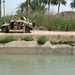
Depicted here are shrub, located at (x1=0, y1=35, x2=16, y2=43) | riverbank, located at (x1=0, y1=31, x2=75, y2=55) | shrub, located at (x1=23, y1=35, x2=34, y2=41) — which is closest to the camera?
riverbank, located at (x1=0, y1=31, x2=75, y2=55)

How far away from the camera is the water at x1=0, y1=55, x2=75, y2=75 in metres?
14.7

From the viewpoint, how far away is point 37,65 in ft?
54.9

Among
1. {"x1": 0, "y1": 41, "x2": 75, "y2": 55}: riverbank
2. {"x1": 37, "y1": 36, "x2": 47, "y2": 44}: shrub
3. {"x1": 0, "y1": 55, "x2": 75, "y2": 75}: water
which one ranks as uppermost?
{"x1": 37, "y1": 36, "x2": 47, "y2": 44}: shrub

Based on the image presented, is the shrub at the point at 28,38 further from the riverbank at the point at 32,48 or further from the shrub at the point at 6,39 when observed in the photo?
the shrub at the point at 6,39

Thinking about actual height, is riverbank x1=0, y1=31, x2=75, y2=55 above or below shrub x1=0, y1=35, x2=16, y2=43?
below

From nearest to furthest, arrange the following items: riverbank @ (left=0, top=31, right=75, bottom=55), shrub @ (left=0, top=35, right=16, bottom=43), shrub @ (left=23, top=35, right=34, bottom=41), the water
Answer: the water
riverbank @ (left=0, top=31, right=75, bottom=55)
shrub @ (left=0, top=35, right=16, bottom=43)
shrub @ (left=23, top=35, right=34, bottom=41)

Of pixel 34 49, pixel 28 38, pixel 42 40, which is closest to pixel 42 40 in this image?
pixel 42 40

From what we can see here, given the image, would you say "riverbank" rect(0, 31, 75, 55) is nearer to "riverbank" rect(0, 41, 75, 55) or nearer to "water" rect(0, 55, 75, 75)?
"riverbank" rect(0, 41, 75, 55)

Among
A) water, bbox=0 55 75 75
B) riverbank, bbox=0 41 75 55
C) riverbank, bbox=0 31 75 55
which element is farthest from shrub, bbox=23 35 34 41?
water, bbox=0 55 75 75

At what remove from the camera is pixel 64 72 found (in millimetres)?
14742

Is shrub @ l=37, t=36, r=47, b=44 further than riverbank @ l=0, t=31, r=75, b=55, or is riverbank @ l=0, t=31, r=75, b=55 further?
shrub @ l=37, t=36, r=47, b=44

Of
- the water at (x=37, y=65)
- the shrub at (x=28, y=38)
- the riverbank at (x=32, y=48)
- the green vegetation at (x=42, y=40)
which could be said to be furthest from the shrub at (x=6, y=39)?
the green vegetation at (x=42, y=40)

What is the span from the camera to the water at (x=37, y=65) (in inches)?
580

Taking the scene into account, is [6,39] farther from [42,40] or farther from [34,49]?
[42,40]
